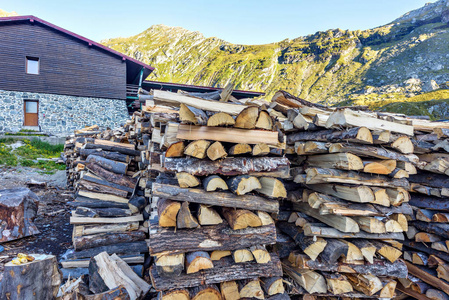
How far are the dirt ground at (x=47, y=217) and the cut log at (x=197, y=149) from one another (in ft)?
13.0

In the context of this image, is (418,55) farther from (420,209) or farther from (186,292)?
(186,292)

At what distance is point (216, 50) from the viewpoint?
307 feet

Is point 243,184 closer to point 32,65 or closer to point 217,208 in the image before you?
point 217,208

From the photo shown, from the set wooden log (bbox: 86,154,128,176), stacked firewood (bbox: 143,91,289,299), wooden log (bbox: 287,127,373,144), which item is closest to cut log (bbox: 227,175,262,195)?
stacked firewood (bbox: 143,91,289,299)

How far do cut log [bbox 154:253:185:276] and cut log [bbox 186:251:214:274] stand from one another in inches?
3.2

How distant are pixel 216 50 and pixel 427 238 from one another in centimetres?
10043

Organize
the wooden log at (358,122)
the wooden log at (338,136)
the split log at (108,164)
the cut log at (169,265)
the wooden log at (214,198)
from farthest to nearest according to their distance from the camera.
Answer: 1. the split log at (108,164)
2. the wooden log at (358,122)
3. the wooden log at (338,136)
4. the wooden log at (214,198)
5. the cut log at (169,265)

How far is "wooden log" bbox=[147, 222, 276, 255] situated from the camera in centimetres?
253

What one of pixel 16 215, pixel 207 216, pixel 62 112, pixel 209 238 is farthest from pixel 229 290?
pixel 62 112

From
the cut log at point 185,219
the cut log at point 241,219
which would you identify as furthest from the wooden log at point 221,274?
the cut log at point 185,219

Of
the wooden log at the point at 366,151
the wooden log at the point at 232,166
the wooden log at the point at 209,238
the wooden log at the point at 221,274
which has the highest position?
the wooden log at the point at 366,151

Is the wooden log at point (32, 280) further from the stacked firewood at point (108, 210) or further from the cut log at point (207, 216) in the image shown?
the cut log at point (207, 216)

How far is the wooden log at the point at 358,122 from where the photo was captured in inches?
130

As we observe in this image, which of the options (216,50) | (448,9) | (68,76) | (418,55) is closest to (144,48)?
(216,50)
